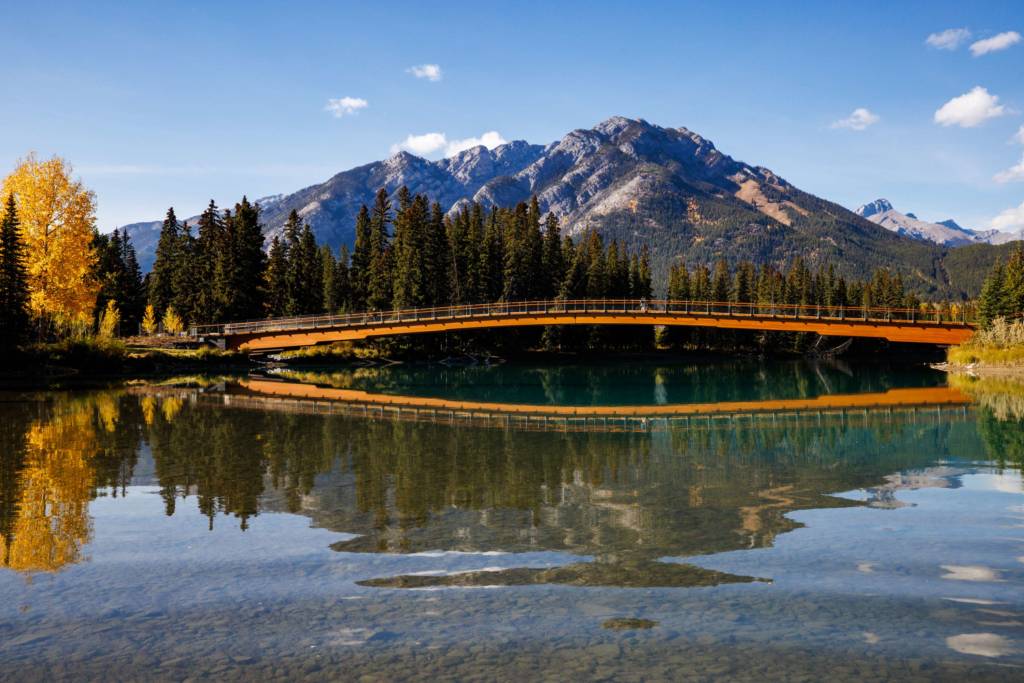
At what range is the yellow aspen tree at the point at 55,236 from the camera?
54.0 meters

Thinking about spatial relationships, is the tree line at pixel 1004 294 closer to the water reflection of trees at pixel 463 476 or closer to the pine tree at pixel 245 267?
the water reflection of trees at pixel 463 476

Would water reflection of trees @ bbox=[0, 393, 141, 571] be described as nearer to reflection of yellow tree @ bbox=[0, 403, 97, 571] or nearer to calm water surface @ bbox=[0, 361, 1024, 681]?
reflection of yellow tree @ bbox=[0, 403, 97, 571]

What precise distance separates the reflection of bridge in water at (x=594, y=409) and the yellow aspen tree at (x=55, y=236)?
15786mm

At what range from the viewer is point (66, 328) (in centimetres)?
5928

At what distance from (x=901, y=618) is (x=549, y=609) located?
4.18 m

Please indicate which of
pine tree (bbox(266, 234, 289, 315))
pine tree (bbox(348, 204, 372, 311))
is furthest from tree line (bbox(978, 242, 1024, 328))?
pine tree (bbox(266, 234, 289, 315))

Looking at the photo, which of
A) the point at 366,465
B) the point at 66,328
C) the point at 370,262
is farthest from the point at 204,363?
the point at 366,465

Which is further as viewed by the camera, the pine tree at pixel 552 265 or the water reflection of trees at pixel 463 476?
the pine tree at pixel 552 265

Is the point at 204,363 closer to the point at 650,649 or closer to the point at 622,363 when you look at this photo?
the point at 622,363

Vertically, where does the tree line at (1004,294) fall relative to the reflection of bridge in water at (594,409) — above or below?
above

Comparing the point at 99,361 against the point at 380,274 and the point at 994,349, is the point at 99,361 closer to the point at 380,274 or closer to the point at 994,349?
the point at 380,274

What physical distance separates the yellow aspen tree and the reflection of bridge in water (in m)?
15.8

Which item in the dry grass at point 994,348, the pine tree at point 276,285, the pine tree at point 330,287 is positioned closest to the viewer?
the dry grass at point 994,348

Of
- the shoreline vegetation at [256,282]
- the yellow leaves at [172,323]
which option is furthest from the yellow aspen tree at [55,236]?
the yellow leaves at [172,323]
